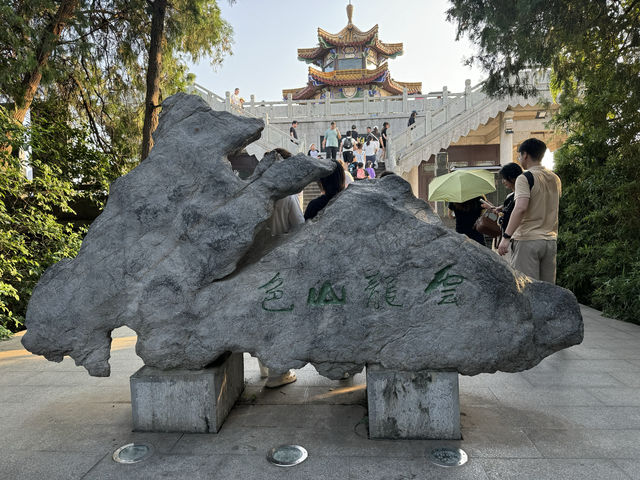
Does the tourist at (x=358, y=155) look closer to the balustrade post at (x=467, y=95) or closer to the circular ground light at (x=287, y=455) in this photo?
the balustrade post at (x=467, y=95)

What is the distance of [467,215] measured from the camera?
15.2 ft

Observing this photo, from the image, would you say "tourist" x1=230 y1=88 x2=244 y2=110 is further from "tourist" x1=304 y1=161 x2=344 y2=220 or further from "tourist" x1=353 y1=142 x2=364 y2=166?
"tourist" x1=304 y1=161 x2=344 y2=220

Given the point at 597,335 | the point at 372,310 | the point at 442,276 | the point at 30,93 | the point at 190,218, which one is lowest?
the point at 597,335

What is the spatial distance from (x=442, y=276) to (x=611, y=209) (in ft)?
15.5

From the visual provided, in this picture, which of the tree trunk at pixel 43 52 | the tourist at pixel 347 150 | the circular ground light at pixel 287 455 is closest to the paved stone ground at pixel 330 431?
the circular ground light at pixel 287 455

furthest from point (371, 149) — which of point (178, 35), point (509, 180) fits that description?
point (509, 180)

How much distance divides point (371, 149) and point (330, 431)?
1151 cm


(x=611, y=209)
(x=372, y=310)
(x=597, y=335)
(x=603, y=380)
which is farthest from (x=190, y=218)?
(x=611, y=209)

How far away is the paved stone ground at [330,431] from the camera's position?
7.19 ft

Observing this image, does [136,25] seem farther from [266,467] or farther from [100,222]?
[266,467]

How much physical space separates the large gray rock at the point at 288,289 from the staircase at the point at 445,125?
10.9 metres

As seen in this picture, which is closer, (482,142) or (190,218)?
(190,218)

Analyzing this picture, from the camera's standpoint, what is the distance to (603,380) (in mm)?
3381

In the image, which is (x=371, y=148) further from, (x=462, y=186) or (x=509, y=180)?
(x=509, y=180)
